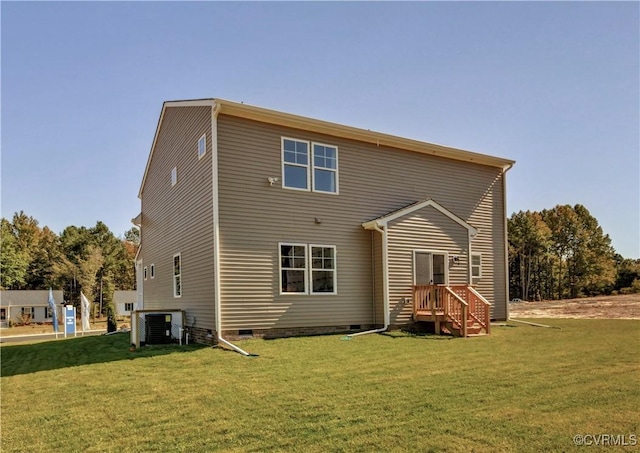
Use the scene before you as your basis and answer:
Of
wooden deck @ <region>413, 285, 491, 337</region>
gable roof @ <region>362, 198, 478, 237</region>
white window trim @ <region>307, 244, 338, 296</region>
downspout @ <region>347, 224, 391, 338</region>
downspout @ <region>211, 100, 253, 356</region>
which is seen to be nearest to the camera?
downspout @ <region>211, 100, 253, 356</region>

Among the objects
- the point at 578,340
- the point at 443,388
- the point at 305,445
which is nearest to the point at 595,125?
the point at 578,340

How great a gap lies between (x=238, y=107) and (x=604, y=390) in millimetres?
9383

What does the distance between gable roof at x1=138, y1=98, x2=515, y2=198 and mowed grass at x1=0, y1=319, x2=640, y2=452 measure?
583cm

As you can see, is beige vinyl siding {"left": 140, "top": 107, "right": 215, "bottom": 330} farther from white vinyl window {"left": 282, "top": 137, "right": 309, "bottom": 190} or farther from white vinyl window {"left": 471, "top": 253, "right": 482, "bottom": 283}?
white vinyl window {"left": 471, "top": 253, "right": 482, "bottom": 283}

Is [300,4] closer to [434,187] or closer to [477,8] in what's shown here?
[477,8]

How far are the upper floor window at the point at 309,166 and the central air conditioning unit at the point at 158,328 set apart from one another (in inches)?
188

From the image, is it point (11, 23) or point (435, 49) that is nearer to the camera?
point (11, 23)

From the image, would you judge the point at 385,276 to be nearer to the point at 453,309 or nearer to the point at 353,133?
the point at 453,309

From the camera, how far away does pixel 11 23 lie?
9.31 metres

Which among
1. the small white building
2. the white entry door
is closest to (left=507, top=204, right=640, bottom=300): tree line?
the white entry door

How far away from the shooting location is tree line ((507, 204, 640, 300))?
1853 inches

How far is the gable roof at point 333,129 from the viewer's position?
1158cm

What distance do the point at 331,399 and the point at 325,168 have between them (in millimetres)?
8435

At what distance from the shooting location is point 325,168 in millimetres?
13156
